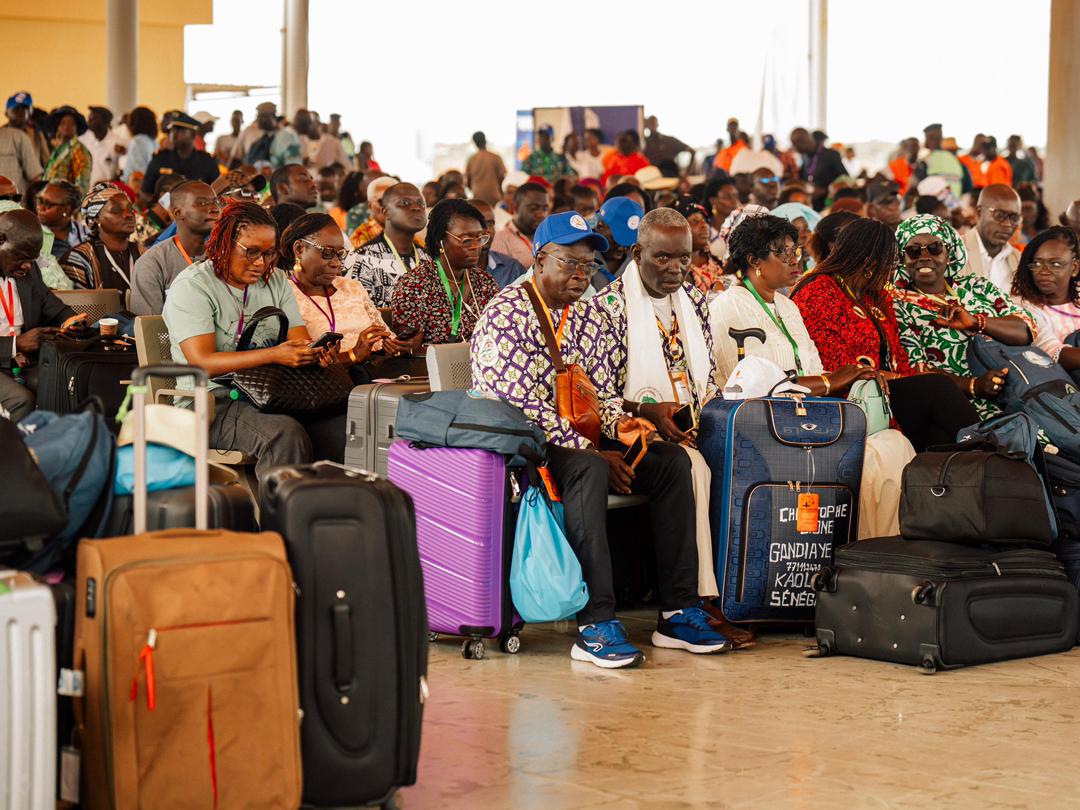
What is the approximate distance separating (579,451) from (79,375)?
2.20m

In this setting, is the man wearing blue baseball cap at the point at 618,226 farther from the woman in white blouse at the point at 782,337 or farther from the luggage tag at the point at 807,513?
the luggage tag at the point at 807,513

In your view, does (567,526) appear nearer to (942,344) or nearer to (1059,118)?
(942,344)

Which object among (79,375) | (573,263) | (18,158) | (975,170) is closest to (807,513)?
(573,263)

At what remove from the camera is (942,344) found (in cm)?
615

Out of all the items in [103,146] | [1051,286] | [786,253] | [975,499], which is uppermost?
[103,146]

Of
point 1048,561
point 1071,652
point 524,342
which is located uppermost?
point 524,342

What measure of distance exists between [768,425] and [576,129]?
12990mm

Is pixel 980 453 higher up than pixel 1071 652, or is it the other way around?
pixel 980 453

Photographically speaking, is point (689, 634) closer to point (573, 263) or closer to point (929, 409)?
point (573, 263)

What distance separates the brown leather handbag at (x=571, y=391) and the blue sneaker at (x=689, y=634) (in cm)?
63

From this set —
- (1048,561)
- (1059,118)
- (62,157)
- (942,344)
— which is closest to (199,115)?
(62,157)

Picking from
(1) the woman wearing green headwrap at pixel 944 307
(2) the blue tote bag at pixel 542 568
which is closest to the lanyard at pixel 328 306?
(2) the blue tote bag at pixel 542 568

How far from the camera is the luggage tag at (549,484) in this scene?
15.5ft

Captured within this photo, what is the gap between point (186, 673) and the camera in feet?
9.36
